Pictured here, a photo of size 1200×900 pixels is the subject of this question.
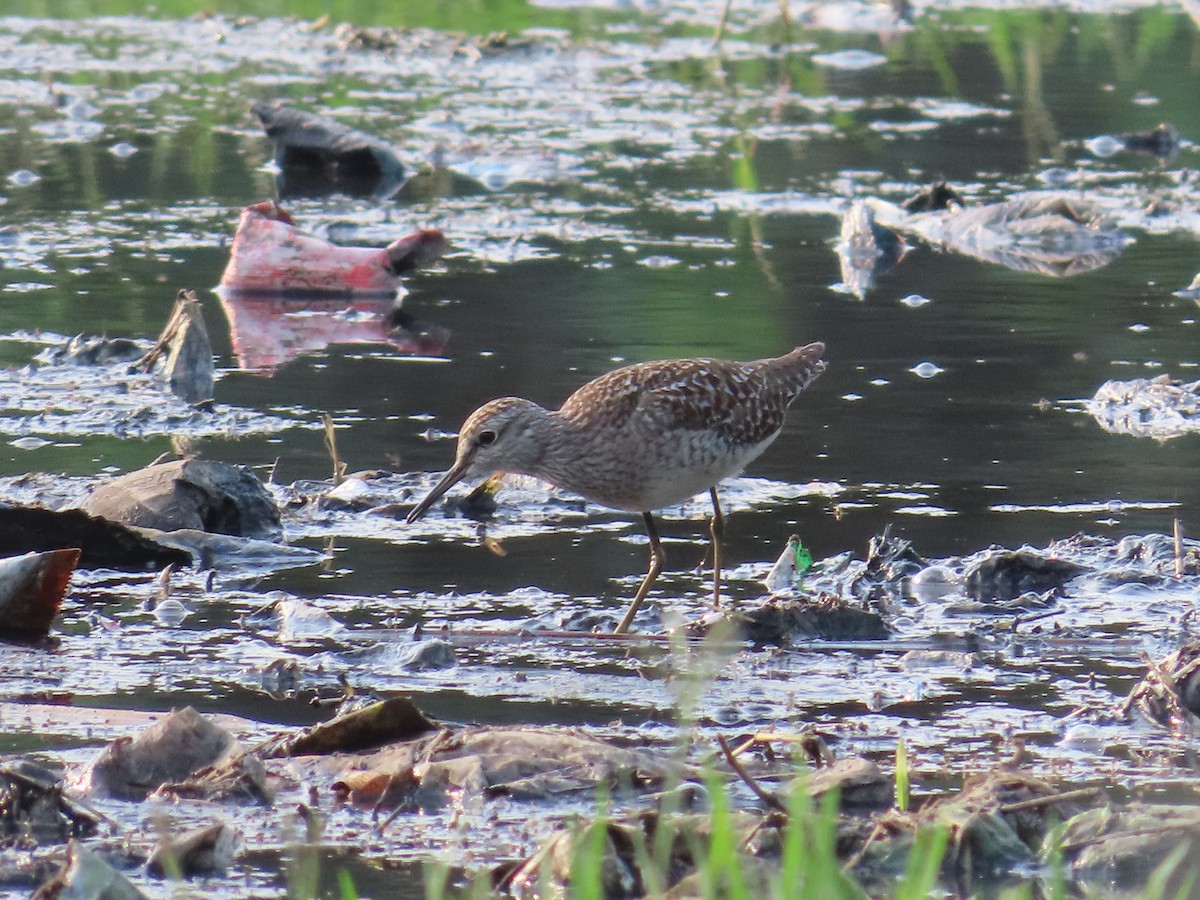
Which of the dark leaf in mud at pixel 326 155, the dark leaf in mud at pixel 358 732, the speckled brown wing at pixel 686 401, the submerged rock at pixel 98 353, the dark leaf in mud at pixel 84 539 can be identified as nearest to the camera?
the dark leaf in mud at pixel 358 732

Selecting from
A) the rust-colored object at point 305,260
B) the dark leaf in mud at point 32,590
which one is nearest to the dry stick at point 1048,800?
the dark leaf in mud at point 32,590

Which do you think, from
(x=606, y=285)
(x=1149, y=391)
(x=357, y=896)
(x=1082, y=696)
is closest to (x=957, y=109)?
(x=606, y=285)

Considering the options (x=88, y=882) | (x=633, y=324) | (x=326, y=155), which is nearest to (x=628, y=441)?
(x=88, y=882)

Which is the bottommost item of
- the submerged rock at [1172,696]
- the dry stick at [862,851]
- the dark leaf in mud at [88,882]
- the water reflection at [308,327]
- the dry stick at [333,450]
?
the water reflection at [308,327]

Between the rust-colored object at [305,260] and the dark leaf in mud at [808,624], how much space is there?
191 inches

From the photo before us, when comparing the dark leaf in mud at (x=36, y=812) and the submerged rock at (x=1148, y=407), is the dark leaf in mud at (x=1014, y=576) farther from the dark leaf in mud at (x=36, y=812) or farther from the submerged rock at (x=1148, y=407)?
the dark leaf in mud at (x=36, y=812)

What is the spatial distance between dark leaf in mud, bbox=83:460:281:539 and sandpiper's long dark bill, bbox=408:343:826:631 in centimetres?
62

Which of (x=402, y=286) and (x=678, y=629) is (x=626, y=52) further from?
(x=678, y=629)

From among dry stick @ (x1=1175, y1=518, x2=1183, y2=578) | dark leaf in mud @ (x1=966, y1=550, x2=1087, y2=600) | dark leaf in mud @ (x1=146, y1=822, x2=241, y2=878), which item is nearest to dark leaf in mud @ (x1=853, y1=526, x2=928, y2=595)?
dark leaf in mud @ (x1=966, y1=550, x2=1087, y2=600)

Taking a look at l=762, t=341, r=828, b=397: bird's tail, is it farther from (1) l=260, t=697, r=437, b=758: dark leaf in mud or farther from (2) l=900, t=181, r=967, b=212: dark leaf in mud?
(2) l=900, t=181, r=967, b=212: dark leaf in mud

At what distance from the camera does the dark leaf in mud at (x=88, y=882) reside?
364cm

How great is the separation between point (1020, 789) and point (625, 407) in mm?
2451

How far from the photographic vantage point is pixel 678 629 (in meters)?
3.60

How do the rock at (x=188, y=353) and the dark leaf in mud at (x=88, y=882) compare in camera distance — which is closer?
the dark leaf in mud at (x=88, y=882)
